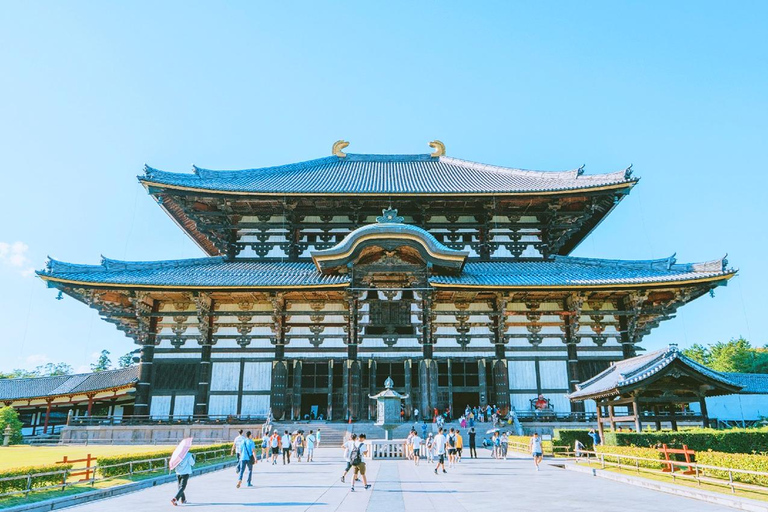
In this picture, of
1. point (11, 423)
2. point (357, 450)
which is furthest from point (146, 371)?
point (357, 450)

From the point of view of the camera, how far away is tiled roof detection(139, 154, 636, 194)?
98.6ft

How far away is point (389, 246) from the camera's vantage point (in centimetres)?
2712

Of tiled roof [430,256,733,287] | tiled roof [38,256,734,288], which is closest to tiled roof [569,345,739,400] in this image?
tiled roof [430,256,733,287]

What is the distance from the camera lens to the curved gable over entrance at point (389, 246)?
26594 mm

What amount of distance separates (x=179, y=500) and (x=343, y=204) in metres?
21.6

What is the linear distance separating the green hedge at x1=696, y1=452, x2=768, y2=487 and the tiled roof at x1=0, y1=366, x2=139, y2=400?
3341 cm

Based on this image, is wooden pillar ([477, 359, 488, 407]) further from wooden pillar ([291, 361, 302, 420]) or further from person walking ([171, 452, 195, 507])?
person walking ([171, 452, 195, 507])

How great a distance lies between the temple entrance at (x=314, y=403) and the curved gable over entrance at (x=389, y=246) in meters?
8.02

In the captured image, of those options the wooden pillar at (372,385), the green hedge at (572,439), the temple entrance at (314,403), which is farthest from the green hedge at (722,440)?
the temple entrance at (314,403)

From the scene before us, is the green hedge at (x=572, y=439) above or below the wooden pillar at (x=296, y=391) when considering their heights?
below

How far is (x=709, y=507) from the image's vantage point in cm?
1077

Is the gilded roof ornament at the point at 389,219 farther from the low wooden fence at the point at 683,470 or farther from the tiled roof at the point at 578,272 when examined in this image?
the low wooden fence at the point at 683,470

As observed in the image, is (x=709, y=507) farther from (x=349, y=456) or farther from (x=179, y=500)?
(x=179, y=500)

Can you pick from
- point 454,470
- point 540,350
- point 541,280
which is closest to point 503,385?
point 540,350
